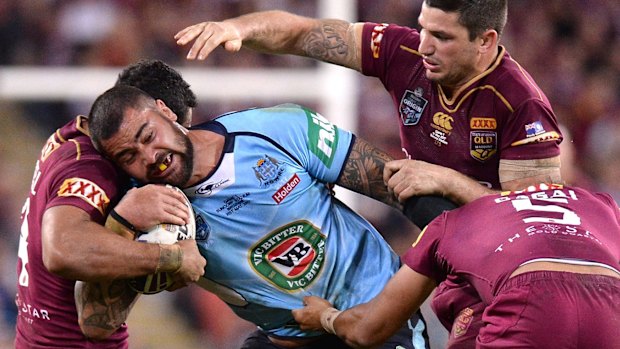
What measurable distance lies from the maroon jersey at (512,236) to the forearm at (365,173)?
562 millimetres

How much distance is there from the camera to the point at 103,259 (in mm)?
3396

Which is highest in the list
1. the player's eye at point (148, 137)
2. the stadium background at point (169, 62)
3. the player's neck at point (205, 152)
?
the player's eye at point (148, 137)

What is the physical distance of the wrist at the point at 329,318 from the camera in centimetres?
381

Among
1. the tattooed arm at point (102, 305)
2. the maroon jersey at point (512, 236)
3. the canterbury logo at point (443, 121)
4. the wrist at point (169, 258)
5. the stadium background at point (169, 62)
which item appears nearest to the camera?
the maroon jersey at point (512, 236)

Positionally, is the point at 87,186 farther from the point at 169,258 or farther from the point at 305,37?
the point at 305,37

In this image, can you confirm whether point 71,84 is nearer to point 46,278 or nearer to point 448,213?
point 46,278

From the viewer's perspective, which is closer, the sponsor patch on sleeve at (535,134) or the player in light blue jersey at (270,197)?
the player in light blue jersey at (270,197)

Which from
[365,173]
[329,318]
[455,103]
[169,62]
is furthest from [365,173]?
[169,62]

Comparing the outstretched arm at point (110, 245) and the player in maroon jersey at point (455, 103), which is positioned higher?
the player in maroon jersey at point (455, 103)

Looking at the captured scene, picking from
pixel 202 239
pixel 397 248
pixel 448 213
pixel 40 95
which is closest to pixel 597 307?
pixel 448 213

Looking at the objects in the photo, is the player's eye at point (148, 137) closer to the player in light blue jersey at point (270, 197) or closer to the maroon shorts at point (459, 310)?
the player in light blue jersey at point (270, 197)

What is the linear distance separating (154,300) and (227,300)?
3807 mm

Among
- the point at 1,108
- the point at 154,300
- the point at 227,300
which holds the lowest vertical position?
the point at 154,300

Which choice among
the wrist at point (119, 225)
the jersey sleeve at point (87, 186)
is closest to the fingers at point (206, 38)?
the jersey sleeve at point (87, 186)
